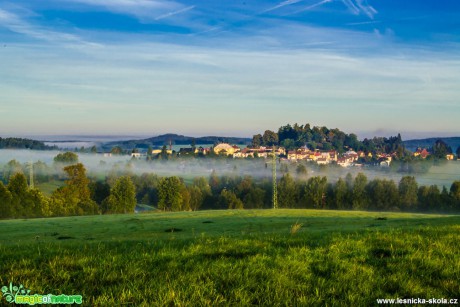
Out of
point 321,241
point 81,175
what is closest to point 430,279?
point 321,241

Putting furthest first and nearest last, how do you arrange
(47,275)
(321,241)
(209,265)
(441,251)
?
(321,241)
(441,251)
(209,265)
(47,275)

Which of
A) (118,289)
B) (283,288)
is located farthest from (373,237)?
(118,289)

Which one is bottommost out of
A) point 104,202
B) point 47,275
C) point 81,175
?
point 104,202

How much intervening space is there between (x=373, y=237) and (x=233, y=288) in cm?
743

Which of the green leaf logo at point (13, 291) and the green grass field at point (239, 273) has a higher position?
the green leaf logo at point (13, 291)

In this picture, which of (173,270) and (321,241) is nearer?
(173,270)

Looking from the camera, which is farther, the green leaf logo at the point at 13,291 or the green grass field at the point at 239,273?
the green grass field at the point at 239,273

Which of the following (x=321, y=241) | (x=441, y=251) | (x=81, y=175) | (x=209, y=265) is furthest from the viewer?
(x=81, y=175)

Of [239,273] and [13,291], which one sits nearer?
[13,291]

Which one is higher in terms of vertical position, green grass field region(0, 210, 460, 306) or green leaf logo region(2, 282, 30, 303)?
green leaf logo region(2, 282, 30, 303)

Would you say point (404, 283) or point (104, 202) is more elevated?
point (404, 283)

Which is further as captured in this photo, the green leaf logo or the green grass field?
the green grass field

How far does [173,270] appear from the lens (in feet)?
31.7

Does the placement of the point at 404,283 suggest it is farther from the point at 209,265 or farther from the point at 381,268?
the point at 209,265
